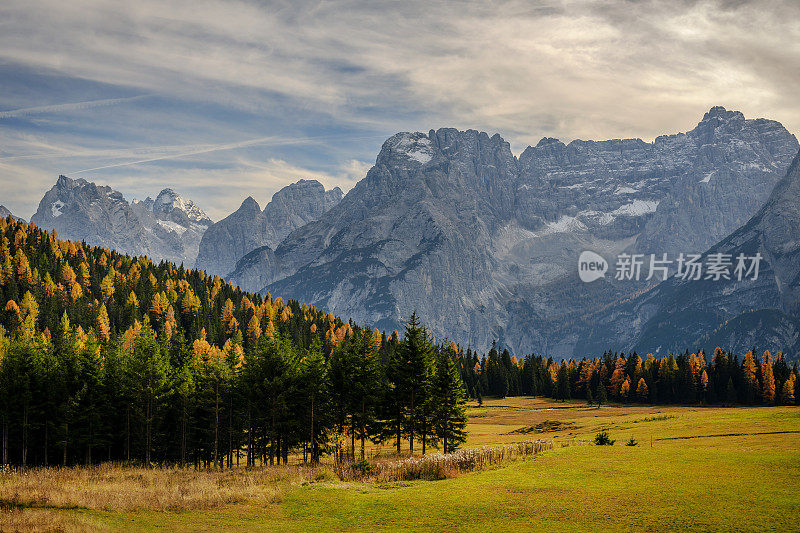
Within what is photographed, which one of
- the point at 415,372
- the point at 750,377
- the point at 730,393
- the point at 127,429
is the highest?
the point at 415,372

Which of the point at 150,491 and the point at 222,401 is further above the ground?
the point at 222,401

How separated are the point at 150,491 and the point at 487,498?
70.0 ft

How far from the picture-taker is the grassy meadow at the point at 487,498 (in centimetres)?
2631

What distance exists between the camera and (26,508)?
3030cm

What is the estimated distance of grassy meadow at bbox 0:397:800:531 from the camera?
86.3 feet

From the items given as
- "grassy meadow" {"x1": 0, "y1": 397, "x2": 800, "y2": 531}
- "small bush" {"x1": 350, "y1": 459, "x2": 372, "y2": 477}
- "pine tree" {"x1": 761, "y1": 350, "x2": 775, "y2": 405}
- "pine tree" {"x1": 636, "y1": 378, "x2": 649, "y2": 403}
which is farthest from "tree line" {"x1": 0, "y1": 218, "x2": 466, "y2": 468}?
"pine tree" {"x1": 761, "y1": 350, "x2": 775, "y2": 405}

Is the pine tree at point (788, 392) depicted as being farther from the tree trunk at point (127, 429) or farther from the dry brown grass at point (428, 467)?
the tree trunk at point (127, 429)

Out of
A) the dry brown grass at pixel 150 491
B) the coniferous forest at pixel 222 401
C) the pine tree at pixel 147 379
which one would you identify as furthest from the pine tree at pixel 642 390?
the dry brown grass at pixel 150 491

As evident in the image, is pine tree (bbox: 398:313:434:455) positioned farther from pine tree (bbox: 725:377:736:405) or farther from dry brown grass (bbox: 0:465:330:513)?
pine tree (bbox: 725:377:736:405)

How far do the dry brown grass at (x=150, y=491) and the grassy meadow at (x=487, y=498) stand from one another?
101mm

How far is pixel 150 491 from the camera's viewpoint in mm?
36781

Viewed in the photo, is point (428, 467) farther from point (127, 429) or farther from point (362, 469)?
point (127, 429)

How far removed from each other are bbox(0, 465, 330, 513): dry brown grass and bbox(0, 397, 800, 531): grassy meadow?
101mm

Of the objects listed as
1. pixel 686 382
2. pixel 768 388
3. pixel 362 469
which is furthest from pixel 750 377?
pixel 362 469
